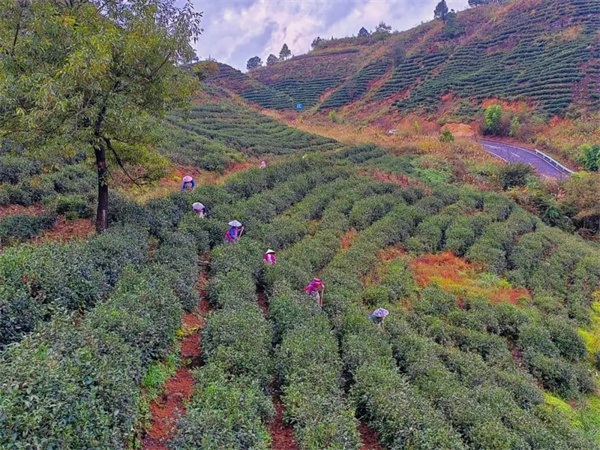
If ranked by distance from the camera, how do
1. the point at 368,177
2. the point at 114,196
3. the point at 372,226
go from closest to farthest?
1. the point at 114,196
2. the point at 372,226
3. the point at 368,177

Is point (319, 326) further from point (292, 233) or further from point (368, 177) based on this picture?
point (368, 177)

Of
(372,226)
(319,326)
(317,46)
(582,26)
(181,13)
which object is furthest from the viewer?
(317,46)

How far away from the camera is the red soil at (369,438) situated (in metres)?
6.54

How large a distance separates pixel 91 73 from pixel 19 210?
251 inches

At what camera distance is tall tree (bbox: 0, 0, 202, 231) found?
7.97 m

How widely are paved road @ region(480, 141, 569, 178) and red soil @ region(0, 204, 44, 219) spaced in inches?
1182

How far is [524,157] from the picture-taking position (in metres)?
34.8

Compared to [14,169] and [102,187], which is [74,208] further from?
[14,169]

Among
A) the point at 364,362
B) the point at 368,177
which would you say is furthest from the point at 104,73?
the point at 368,177

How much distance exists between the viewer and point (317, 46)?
93.8m

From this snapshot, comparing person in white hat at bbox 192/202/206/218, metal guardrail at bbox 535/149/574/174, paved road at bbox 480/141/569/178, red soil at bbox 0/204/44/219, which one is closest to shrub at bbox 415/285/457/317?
person in white hat at bbox 192/202/206/218

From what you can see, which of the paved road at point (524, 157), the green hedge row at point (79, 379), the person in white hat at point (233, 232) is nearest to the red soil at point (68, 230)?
the person in white hat at point (233, 232)

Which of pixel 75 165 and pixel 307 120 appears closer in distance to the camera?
pixel 75 165

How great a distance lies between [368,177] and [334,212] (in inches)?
240
